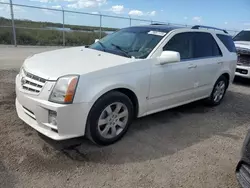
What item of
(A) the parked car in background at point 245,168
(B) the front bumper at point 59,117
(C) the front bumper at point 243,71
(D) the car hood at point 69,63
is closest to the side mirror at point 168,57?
(D) the car hood at point 69,63

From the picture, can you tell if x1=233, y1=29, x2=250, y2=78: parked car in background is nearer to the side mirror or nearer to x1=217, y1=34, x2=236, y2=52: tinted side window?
x1=217, y1=34, x2=236, y2=52: tinted side window

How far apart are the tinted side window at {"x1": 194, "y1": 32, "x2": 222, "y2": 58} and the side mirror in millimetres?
1071

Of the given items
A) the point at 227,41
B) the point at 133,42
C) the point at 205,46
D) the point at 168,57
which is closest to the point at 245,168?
the point at 168,57

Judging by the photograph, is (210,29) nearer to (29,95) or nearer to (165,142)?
(165,142)

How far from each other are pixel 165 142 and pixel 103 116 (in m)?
1.06

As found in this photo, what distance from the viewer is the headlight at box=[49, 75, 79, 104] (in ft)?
9.79

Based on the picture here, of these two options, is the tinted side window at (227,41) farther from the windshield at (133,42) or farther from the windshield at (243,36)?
the windshield at (243,36)

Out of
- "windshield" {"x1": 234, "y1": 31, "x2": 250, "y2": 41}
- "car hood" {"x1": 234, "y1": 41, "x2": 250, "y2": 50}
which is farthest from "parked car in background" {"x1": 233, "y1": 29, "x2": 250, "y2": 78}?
"windshield" {"x1": 234, "y1": 31, "x2": 250, "y2": 41}

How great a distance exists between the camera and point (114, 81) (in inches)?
133

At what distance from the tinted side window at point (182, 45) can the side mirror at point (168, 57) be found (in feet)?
0.87

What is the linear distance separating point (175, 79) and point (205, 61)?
1037 millimetres

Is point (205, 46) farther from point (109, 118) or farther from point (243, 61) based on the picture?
point (243, 61)

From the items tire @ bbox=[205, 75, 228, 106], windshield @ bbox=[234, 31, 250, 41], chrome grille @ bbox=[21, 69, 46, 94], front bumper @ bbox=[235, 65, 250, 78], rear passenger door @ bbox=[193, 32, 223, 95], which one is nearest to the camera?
chrome grille @ bbox=[21, 69, 46, 94]

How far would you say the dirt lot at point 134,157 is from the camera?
285 cm
